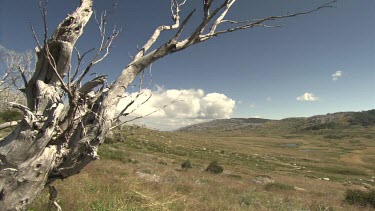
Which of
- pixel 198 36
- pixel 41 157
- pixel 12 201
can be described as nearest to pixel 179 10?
pixel 198 36

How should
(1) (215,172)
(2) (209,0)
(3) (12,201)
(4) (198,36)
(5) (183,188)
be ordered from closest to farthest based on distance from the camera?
(3) (12,201)
(2) (209,0)
(4) (198,36)
(5) (183,188)
(1) (215,172)

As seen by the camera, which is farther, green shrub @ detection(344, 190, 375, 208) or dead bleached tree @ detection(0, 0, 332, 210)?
green shrub @ detection(344, 190, 375, 208)

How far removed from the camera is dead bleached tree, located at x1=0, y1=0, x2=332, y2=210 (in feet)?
12.5

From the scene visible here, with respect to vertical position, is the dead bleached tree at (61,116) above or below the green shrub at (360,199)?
above

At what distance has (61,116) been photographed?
4.37 m

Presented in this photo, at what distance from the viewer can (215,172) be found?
35.2 m

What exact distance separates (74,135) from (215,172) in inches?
1270

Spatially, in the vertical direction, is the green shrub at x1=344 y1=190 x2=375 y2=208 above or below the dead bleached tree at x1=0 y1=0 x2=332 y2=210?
below

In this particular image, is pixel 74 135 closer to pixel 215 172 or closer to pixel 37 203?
pixel 37 203

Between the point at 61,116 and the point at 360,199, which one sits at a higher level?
the point at 61,116

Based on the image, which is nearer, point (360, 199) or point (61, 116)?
point (61, 116)

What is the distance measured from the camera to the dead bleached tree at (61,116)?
382 centimetres

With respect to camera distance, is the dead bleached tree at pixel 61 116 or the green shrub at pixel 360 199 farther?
the green shrub at pixel 360 199

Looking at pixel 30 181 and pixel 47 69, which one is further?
pixel 47 69
